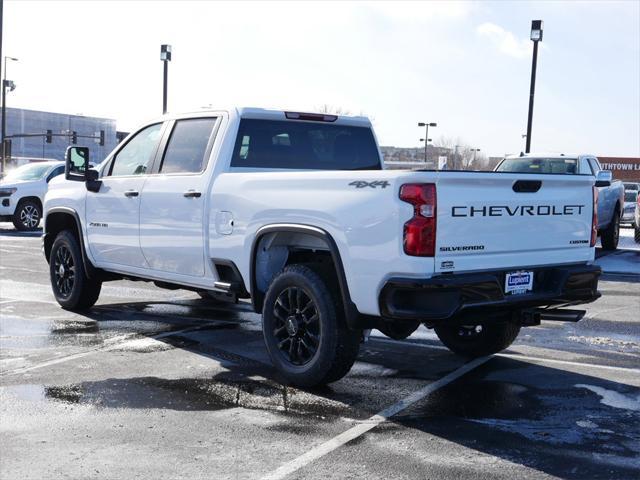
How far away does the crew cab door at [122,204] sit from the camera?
7.84 meters

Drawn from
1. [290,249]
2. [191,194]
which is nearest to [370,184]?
[290,249]

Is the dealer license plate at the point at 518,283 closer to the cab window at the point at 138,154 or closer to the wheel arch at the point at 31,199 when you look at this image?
the cab window at the point at 138,154

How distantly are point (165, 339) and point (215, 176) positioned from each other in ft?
5.92

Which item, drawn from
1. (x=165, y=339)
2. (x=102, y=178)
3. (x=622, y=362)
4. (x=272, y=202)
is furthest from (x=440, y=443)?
(x=102, y=178)

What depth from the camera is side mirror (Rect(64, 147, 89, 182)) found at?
27.8ft

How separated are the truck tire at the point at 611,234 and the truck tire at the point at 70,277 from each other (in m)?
11.7

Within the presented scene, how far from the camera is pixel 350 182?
17.9 feet

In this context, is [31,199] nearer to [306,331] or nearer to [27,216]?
[27,216]

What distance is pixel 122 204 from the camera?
8.00m

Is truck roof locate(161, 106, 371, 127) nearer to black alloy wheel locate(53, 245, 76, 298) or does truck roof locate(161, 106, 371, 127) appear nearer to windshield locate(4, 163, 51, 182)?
black alloy wheel locate(53, 245, 76, 298)

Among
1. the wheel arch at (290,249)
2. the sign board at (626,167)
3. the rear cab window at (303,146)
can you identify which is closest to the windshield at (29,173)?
the rear cab window at (303,146)

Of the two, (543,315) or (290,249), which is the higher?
(290,249)

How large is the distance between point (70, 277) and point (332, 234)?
4555 millimetres

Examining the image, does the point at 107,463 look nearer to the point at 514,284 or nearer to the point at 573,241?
the point at 514,284
